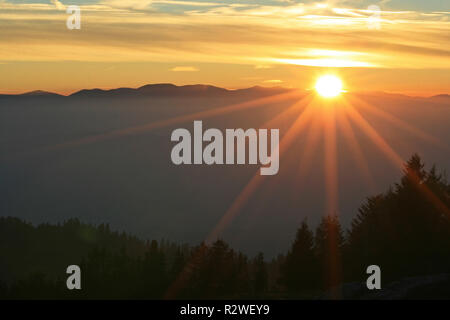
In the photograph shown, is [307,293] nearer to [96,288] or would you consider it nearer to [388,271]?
[388,271]

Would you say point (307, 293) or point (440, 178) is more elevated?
point (440, 178)

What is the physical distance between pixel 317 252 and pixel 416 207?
7649 mm

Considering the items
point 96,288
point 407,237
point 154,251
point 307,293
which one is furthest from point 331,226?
point 96,288

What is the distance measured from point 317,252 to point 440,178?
989 centimetres

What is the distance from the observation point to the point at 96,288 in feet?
193

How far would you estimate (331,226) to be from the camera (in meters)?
44.0
